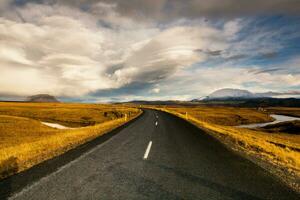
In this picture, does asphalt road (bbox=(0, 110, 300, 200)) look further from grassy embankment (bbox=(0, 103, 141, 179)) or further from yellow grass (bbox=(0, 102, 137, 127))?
yellow grass (bbox=(0, 102, 137, 127))

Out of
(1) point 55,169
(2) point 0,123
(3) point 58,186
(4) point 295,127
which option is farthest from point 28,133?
(4) point 295,127

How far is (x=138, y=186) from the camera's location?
20.1ft

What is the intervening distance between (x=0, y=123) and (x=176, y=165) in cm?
3128

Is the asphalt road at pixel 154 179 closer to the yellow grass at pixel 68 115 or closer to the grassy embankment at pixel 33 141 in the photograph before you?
the grassy embankment at pixel 33 141

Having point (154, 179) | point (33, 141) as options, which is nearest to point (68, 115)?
point (33, 141)

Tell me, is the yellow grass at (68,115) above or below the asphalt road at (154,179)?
below

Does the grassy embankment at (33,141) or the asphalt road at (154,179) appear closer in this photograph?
the asphalt road at (154,179)

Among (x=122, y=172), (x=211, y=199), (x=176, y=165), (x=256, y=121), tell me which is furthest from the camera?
(x=256, y=121)

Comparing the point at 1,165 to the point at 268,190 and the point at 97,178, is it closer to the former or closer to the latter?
the point at 97,178

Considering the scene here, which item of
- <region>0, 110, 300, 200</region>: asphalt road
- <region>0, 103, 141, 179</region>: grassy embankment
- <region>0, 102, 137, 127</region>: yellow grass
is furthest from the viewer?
<region>0, 102, 137, 127</region>: yellow grass

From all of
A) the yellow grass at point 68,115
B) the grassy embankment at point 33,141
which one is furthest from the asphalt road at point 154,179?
the yellow grass at point 68,115

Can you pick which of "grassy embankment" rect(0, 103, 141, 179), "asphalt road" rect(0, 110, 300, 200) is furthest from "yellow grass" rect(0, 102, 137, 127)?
"asphalt road" rect(0, 110, 300, 200)

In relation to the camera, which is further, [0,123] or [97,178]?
[0,123]

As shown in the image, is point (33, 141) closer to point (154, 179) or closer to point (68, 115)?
point (154, 179)
